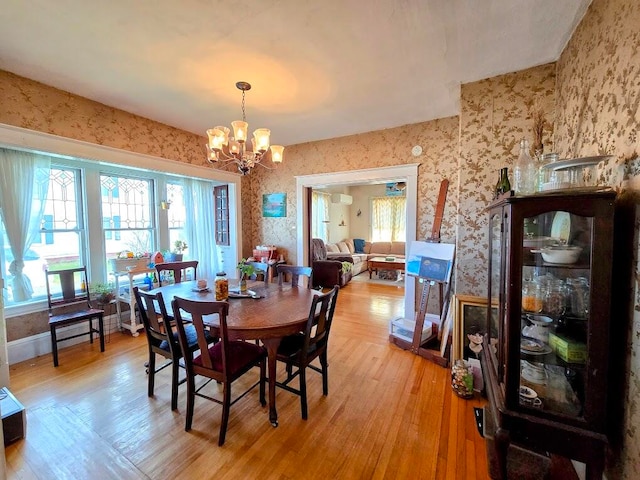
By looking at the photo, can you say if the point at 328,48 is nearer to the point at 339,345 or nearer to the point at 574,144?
the point at 574,144

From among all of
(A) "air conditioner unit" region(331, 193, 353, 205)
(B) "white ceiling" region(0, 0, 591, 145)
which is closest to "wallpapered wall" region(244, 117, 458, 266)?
(B) "white ceiling" region(0, 0, 591, 145)

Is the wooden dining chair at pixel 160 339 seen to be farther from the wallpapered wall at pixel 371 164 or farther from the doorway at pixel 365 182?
the wallpapered wall at pixel 371 164

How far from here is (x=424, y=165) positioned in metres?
3.49

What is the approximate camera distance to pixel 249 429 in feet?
6.15

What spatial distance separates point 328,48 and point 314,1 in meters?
0.43

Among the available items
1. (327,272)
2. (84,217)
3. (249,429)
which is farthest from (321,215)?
(249,429)

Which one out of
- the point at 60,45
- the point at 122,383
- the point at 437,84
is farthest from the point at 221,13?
the point at 122,383

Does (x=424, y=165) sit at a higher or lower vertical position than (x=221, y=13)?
lower

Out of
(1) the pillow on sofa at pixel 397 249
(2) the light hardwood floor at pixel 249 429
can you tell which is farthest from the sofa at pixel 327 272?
(2) the light hardwood floor at pixel 249 429

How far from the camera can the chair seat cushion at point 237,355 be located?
1.82 metres

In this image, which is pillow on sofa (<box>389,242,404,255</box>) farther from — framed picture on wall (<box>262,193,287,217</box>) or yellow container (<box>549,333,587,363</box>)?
yellow container (<box>549,333,587,363</box>)

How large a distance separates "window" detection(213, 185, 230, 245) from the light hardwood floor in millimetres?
2388

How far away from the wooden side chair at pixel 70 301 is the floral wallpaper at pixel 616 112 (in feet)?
13.2

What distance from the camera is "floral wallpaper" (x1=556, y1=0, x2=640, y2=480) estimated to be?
1096mm
